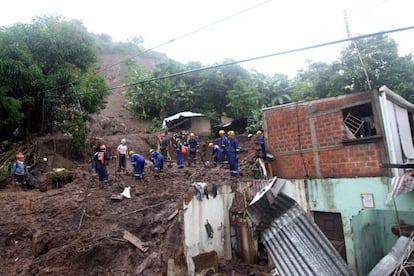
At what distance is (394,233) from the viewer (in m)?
7.79

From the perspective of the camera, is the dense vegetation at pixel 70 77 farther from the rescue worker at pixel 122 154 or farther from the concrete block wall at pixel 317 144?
the concrete block wall at pixel 317 144

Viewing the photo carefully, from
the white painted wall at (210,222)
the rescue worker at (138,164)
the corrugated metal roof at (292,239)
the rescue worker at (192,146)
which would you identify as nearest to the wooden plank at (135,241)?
the white painted wall at (210,222)

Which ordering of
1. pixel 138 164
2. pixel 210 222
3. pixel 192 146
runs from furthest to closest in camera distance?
pixel 192 146 < pixel 138 164 < pixel 210 222

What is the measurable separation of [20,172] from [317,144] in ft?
34.1

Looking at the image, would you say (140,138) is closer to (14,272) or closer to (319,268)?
(14,272)

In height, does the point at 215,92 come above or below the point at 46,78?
above

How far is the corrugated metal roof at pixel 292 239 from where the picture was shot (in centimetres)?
542

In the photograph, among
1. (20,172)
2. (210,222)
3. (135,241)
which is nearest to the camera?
(135,241)

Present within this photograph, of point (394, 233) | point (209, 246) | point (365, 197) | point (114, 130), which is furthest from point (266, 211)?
point (114, 130)

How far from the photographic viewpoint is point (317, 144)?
8.23m

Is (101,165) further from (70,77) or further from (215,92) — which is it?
(215,92)

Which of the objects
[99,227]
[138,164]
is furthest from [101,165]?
[99,227]

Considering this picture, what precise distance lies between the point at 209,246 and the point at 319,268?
13.4 feet

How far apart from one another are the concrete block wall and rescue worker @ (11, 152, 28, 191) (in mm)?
8995
